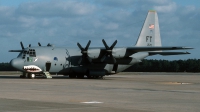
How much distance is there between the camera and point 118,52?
47.1 meters

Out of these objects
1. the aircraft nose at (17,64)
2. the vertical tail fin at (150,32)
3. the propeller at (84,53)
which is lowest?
the aircraft nose at (17,64)

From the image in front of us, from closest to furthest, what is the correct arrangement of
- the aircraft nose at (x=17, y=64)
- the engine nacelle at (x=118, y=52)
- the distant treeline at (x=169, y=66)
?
the aircraft nose at (x=17, y=64)
the engine nacelle at (x=118, y=52)
the distant treeline at (x=169, y=66)

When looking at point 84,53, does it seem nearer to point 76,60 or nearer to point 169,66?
point 76,60

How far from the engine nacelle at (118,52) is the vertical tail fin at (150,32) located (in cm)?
661

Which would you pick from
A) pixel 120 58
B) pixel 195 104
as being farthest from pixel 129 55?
pixel 195 104

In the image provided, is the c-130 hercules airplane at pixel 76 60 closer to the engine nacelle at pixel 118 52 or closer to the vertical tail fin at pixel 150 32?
the engine nacelle at pixel 118 52

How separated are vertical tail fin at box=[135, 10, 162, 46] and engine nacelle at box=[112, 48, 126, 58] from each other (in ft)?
21.7

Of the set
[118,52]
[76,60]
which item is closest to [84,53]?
[76,60]

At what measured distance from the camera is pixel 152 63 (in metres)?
111

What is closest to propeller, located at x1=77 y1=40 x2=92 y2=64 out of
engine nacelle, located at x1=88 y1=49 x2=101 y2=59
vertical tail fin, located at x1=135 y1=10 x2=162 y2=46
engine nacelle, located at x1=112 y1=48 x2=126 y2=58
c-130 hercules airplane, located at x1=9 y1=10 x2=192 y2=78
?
Result: c-130 hercules airplane, located at x1=9 y1=10 x2=192 y2=78

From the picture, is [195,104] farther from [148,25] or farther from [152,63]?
[152,63]

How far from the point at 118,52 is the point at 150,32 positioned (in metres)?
8.63

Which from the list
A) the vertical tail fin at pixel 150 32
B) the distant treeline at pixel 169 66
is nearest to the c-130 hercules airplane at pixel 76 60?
the vertical tail fin at pixel 150 32

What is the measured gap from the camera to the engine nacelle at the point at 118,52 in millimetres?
46997
